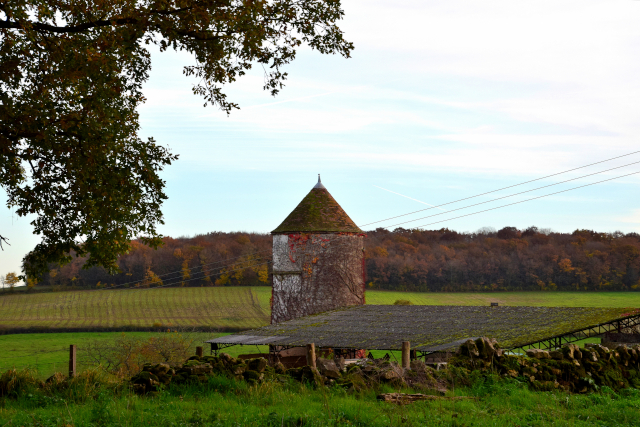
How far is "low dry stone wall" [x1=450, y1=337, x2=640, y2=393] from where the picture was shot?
12.2m

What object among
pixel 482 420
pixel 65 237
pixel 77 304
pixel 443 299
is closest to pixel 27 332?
pixel 77 304

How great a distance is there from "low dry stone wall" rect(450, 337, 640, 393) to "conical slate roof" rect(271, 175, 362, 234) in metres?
20.7

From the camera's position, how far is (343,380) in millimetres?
11562

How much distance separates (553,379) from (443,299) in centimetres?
7031

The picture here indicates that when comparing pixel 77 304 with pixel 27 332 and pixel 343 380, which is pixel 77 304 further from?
pixel 343 380

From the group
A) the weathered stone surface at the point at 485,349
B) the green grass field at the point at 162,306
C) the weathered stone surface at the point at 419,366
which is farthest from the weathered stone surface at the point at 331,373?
the green grass field at the point at 162,306

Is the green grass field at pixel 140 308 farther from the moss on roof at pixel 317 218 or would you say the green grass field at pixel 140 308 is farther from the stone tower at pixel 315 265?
the stone tower at pixel 315 265

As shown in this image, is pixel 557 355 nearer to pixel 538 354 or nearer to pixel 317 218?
pixel 538 354

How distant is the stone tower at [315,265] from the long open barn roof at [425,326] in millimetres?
1594

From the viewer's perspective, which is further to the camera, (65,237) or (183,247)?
(183,247)

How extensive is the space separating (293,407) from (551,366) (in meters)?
6.15

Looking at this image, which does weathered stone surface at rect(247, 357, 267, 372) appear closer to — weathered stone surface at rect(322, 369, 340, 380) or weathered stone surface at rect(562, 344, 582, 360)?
weathered stone surface at rect(322, 369, 340, 380)

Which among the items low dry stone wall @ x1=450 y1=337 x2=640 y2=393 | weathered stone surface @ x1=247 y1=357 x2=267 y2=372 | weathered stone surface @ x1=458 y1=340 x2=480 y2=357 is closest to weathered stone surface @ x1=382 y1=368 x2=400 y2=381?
low dry stone wall @ x1=450 y1=337 x2=640 y2=393

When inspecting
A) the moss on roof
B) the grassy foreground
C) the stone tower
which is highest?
the moss on roof
